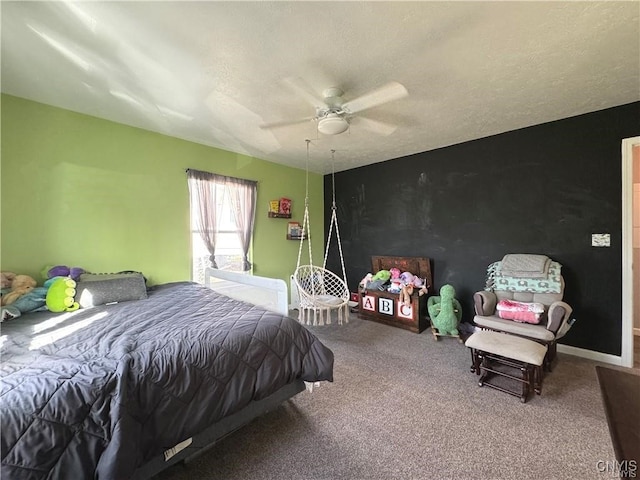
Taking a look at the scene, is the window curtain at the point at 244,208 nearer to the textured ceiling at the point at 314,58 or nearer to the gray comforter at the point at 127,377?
the textured ceiling at the point at 314,58

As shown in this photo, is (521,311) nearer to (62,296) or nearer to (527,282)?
(527,282)

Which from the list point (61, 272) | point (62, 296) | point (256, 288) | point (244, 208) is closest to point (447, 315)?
point (256, 288)

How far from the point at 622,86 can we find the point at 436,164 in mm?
1814

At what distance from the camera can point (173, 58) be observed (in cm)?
181

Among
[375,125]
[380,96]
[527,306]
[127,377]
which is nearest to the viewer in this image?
[127,377]

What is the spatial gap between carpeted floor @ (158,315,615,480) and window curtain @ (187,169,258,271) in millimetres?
2311

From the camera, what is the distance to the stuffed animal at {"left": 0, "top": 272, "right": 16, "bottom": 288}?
2.13 meters

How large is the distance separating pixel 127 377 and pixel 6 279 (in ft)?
6.87

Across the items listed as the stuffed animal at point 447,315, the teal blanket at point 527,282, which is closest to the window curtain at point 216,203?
the stuffed animal at point 447,315

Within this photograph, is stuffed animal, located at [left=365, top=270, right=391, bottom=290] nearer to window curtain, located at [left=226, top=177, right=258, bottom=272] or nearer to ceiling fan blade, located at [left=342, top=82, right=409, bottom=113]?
window curtain, located at [left=226, top=177, right=258, bottom=272]

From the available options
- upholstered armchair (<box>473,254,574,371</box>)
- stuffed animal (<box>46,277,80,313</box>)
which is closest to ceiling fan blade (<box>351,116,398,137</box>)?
upholstered armchair (<box>473,254,574,371</box>)

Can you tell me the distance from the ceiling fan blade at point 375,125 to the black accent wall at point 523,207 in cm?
113

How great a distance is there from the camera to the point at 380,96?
1815mm

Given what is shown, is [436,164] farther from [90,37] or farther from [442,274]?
[90,37]
